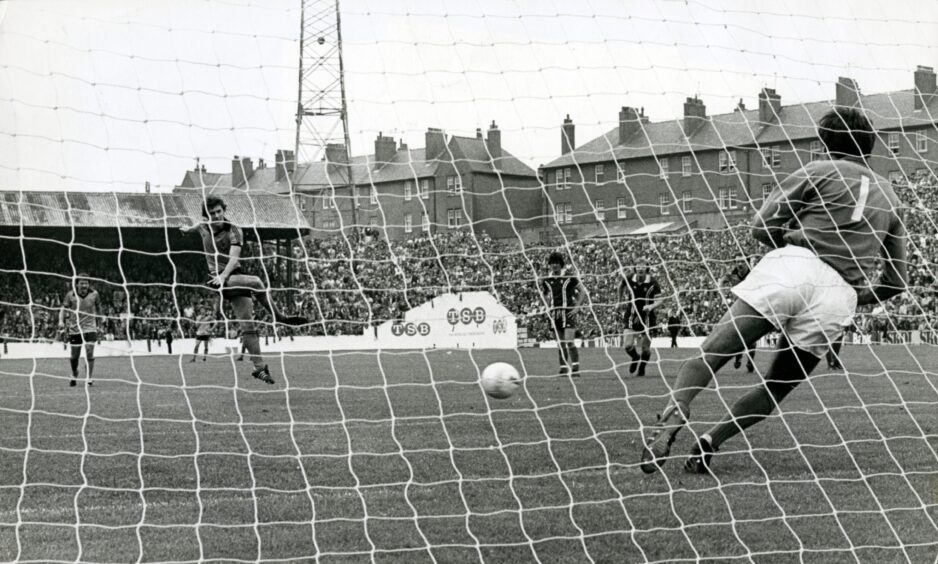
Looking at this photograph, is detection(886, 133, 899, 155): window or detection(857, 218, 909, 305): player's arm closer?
detection(857, 218, 909, 305): player's arm

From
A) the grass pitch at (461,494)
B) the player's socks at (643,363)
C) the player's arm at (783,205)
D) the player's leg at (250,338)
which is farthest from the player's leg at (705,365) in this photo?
the player's socks at (643,363)

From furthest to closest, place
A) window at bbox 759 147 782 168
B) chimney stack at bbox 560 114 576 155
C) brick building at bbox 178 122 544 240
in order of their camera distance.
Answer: window at bbox 759 147 782 168, brick building at bbox 178 122 544 240, chimney stack at bbox 560 114 576 155

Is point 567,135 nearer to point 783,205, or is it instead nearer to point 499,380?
point 783,205

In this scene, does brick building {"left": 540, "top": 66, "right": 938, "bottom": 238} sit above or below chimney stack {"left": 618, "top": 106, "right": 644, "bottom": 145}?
below

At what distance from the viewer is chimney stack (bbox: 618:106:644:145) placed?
6469 millimetres

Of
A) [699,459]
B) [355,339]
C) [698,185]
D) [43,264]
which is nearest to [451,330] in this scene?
[355,339]

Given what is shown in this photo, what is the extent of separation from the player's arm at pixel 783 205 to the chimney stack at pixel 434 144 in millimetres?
1926

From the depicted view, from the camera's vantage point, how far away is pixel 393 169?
23.0 feet

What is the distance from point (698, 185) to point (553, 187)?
1360 millimetres

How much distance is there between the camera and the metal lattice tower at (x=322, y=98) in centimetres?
636

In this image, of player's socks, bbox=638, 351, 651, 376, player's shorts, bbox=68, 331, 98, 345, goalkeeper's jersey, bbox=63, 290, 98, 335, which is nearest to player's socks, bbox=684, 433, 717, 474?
player's socks, bbox=638, 351, 651, 376

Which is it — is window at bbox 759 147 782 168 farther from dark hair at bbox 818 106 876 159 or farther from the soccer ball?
the soccer ball

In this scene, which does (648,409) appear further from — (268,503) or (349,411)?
(268,503)

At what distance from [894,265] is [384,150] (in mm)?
3102
